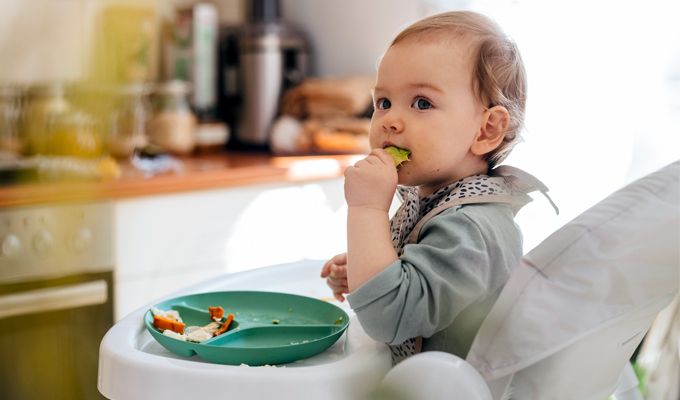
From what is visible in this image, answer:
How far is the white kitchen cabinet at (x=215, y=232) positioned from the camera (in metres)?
2.01

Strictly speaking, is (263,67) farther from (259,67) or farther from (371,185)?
(371,185)

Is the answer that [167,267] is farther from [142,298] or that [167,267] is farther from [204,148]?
[204,148]

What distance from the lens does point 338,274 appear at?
3.23ft

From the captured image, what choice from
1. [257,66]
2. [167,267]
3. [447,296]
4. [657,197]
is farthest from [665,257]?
[257,66]

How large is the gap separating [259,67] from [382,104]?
1.73 m

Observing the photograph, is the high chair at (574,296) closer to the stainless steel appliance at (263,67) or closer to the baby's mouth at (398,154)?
the baby's mouth at (398,154)

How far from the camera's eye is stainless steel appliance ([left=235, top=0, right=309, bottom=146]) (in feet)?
8.52

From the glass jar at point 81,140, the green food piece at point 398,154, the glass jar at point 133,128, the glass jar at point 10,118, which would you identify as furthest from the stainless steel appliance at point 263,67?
the glass jar at point 81,140

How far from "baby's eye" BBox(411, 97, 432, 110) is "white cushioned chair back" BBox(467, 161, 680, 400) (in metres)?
0.23

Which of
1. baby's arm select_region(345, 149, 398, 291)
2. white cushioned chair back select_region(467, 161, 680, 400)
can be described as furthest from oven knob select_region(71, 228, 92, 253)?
white cushioned chair back select_region(467, 161, 680, 400)

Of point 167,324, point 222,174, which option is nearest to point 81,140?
point 167,324

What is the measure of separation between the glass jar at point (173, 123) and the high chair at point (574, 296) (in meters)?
1.95

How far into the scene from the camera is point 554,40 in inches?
71.0

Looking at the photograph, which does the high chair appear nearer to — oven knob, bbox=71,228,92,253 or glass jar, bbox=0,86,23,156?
oven knob, bbox=71,228,92,253
